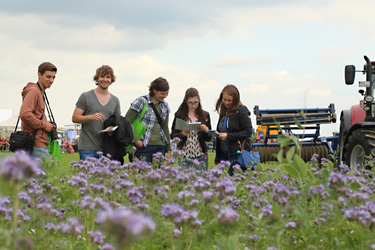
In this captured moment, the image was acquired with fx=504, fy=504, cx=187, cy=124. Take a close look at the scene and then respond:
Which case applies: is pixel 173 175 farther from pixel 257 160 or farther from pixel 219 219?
pixel 257 160

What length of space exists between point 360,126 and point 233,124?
431cm

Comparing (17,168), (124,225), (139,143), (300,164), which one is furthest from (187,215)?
(139,143)

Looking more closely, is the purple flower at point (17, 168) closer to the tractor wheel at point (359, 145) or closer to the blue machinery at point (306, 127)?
the tractor wheel at point (359, 145)

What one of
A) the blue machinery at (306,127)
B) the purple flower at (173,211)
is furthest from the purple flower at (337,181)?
the blue machinery at (306,127)

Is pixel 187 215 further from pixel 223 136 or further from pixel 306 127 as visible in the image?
pixel 306 127

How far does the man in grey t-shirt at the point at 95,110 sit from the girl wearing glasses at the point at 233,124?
1647 millimetres

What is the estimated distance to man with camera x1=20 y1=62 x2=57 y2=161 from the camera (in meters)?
6.57

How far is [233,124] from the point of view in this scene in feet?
24.4

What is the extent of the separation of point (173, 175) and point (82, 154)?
3183 millimetres

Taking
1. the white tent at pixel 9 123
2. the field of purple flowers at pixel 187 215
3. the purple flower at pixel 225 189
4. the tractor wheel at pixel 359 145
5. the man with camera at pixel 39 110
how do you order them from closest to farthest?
1. the field of purple flowers at pixel 187 215
2. the purple flower at pixel 225 189
3. the man with camera at pixel 39 110
4. the tractor wheel at pixel 359 145
5. the white tent at pixel 9 123

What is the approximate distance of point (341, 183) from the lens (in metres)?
3.17

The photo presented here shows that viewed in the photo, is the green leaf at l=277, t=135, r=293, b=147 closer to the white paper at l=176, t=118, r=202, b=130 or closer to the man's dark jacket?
the white paper at l=176, t=118, r=202, b=130

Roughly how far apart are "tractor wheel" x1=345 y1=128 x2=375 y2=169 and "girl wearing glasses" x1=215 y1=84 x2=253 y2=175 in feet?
9.62

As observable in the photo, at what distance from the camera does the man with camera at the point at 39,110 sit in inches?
259
